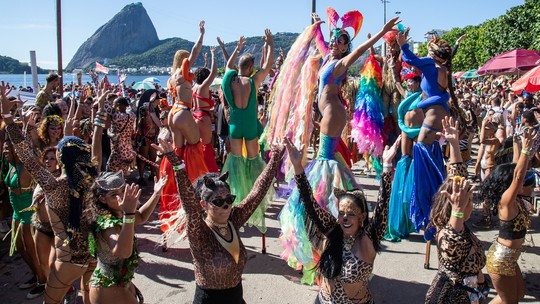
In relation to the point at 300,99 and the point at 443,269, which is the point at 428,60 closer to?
the point at 300,99

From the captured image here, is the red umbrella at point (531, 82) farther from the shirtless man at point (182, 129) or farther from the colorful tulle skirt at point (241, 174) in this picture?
the shirtless man at point (182, 129)

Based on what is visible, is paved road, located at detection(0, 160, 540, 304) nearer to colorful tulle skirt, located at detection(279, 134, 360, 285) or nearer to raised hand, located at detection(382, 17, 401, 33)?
colorful tulle skirt, located at detection(279, 134, 360, 285)

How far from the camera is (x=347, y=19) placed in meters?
4.40

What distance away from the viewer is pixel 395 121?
307 inches

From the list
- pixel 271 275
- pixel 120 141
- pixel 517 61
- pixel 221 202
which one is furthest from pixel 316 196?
pixel 517 61

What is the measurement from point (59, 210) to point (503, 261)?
3.54m

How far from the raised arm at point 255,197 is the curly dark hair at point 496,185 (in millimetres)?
1835

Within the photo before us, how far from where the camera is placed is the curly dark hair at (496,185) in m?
3.54

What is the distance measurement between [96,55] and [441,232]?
213 m

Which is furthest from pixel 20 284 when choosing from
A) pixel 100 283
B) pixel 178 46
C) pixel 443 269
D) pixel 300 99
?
pixel 178 46

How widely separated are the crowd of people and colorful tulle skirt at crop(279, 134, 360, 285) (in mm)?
13

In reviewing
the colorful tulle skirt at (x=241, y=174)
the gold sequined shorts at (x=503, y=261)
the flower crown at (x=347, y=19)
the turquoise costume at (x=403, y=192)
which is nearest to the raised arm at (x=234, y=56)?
the colorful tulle skirt at (x=241, y=174)

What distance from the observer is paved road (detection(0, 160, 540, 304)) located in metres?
4.32

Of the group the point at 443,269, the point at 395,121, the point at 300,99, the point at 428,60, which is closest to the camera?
the point at 443,269
